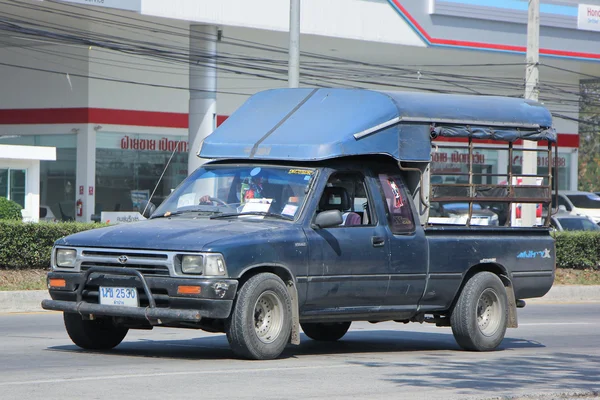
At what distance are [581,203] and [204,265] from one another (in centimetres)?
3262

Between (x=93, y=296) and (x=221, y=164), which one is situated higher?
(x=221, y=164)

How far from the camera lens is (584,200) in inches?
1575

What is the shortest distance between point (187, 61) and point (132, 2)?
15.8 ft

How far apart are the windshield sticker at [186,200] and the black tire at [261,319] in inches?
51.6

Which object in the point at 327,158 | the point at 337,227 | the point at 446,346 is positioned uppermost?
the point at 327,158

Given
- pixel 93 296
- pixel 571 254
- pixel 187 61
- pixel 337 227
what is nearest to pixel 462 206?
pixel 337 227

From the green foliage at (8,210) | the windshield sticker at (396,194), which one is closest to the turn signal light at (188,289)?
the windshield sticker at (396,194)

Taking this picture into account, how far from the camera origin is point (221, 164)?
1085 centimetres

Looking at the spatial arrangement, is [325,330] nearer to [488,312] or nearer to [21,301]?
[488,312]

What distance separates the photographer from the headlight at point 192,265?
920 centimetres

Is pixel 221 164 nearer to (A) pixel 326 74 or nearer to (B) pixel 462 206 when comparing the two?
(B) pixel 462 206

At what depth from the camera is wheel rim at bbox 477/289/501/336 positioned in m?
Answer: 11.8

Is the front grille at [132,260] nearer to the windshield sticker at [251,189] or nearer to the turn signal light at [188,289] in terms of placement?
the turn signal light at [188,289]

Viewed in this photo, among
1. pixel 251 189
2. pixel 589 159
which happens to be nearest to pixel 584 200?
pixel 251 189
